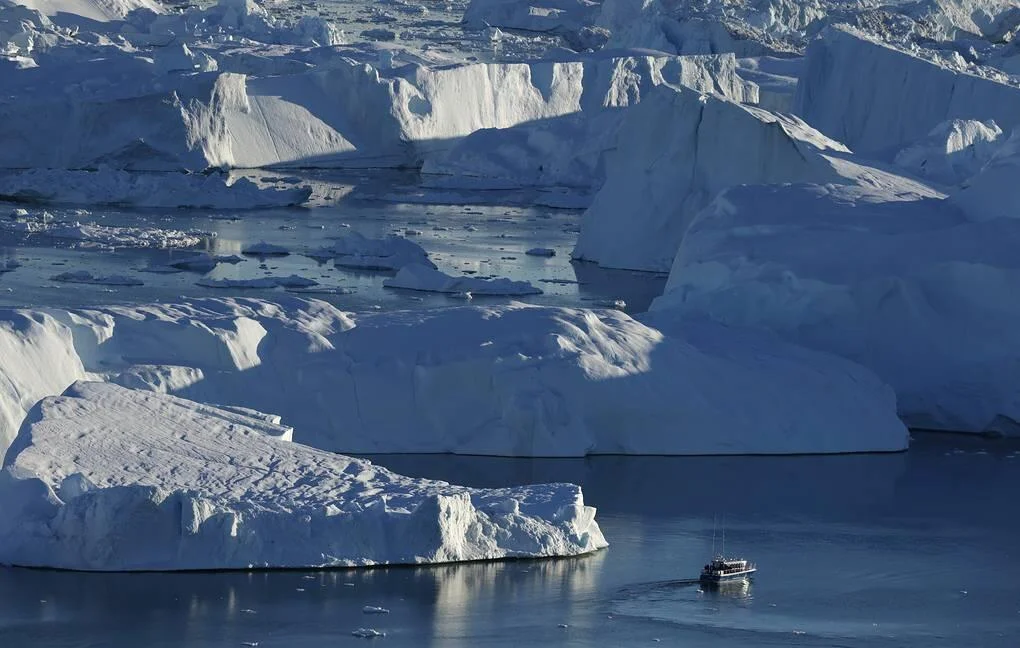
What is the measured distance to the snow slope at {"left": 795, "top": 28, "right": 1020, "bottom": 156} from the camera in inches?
1083

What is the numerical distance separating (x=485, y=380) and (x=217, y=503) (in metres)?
3.57

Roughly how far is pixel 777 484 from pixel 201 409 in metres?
4.01

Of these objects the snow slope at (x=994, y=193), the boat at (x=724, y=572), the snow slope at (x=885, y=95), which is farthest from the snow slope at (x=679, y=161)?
the boat at (x=724, y=572)

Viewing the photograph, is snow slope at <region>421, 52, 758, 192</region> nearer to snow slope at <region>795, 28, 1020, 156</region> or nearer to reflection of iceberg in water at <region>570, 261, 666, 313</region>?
snow slope at <region>795, 28, 1020, 156</region>

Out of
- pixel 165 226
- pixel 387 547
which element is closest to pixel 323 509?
pixel 387 547

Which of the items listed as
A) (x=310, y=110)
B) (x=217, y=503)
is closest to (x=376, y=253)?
(x=310, y=110)

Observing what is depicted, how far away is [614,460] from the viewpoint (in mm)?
13789

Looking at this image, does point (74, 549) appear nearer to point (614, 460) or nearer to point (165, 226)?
point (614, 460)

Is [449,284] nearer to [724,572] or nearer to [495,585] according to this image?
[724,572]

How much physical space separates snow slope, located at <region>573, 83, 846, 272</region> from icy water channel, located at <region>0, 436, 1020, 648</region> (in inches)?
286

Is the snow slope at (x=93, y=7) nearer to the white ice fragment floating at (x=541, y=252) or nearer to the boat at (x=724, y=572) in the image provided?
the white ice fragment floating at (x=541, y=252)

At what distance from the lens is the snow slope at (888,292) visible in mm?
15172

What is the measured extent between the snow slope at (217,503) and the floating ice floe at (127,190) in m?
14.6

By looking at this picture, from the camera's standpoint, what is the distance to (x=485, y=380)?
538 inches
